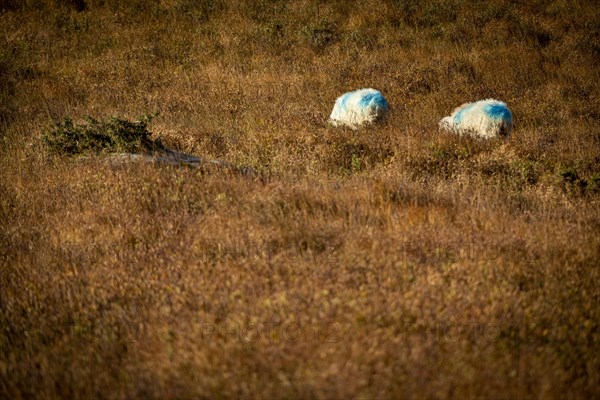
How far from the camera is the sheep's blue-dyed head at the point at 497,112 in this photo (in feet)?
24.3

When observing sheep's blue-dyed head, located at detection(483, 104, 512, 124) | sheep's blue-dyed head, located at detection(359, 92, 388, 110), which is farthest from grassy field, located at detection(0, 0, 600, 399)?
sheep's blue-dyed head, located at detection(483, 104, 512, 124)

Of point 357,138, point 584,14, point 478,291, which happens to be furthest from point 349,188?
point 584,14

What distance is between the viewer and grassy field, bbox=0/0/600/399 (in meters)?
2.23

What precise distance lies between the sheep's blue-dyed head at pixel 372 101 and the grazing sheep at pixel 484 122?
117cm

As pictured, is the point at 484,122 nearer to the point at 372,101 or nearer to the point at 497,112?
the point at 497,112

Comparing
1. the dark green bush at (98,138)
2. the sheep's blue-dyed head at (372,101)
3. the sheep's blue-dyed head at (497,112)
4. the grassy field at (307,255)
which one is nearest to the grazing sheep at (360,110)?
the sheep's blue-dyed head at (372,101)

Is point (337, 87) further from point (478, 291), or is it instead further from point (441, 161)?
point (478, 291)

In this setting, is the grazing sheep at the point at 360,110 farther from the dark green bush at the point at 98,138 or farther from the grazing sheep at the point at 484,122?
the dark green bush at the point at 98,138

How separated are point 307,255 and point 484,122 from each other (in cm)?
532

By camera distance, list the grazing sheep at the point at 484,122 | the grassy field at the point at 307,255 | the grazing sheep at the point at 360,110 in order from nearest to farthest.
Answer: the grassy field at the point at 307,255 → the grazing sheep at the point at 484,122 → the grazing sheep at the point at 360,110

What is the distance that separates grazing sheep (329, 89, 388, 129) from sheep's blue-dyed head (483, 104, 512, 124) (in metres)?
1.70

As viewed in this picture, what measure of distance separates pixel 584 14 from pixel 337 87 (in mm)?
9169

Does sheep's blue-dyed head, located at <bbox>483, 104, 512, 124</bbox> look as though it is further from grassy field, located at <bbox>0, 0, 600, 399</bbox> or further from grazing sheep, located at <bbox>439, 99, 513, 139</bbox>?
grassy field, located at <bbox>0, 0, 600, 399</bbox>

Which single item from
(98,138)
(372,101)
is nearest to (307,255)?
(98,138)
